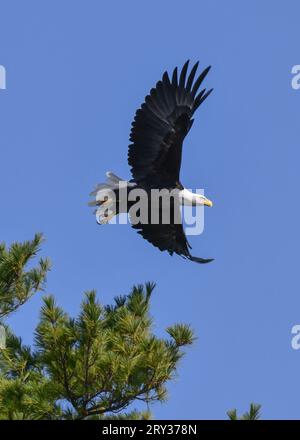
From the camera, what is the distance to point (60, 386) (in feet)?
31.4

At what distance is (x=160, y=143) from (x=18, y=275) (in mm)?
2449

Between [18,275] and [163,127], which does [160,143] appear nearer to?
[163,127]

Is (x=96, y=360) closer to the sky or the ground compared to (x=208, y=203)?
closer to the ground

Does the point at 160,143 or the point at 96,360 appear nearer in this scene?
the point at 96,360

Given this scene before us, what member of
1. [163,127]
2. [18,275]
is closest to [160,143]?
[163,127]

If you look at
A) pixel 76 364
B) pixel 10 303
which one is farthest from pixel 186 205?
pixel 76 364

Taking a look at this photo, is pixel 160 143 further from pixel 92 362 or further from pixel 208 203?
pixel 92 362

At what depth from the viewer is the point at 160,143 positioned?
40.7 feet

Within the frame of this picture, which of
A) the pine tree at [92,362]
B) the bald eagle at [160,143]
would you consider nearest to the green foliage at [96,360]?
the pine tree at [92,362]

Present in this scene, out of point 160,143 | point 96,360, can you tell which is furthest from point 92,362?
point 160,143

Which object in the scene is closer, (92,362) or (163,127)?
(92,362)
